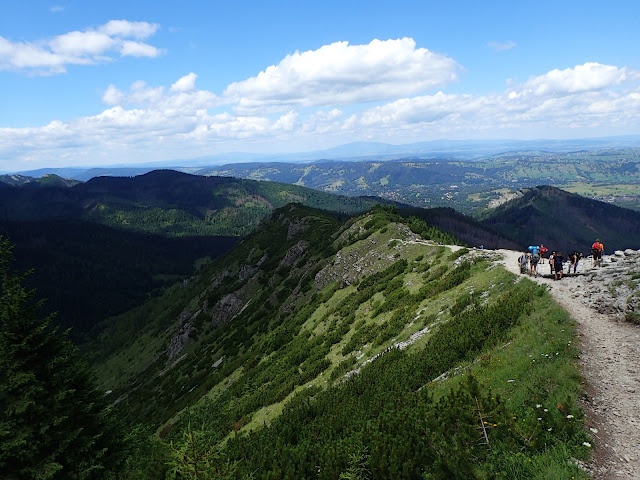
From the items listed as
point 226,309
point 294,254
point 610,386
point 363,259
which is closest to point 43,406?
point 610,386

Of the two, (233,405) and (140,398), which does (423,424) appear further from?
(140,398)

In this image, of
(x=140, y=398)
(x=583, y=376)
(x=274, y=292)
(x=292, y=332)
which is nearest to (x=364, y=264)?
(x=292, y=332)

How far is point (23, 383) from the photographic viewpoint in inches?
727

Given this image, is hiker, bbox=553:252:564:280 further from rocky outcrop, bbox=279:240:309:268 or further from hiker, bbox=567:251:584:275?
rocky outcrop, bbox=279:240:309:268

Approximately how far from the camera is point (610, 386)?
12.9 meters

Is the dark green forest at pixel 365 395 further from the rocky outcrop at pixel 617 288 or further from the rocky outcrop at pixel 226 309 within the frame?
the rocky outcrop at pixel 226 309

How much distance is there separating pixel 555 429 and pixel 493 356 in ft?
20.6

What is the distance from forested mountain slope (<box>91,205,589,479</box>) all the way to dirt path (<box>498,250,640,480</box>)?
22.8 inches

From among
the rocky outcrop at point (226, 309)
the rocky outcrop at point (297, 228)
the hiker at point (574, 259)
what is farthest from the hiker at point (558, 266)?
the rocky outcrop at point (297, 228)

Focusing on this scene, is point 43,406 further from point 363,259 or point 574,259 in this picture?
point 363,259

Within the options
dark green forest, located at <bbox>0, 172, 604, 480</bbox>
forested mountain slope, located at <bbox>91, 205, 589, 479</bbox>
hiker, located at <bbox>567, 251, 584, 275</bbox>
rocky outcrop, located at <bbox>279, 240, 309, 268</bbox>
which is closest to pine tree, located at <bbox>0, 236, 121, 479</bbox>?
dark green forest, located at <bbox>0, 172, 604, 480</bbox>

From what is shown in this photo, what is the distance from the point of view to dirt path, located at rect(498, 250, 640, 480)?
9.70 m

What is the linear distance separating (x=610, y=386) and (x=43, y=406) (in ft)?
88.5

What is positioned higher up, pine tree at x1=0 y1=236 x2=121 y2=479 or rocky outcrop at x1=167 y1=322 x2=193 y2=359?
pine tree at x1=0 y1=236 x2=121 y2=479
